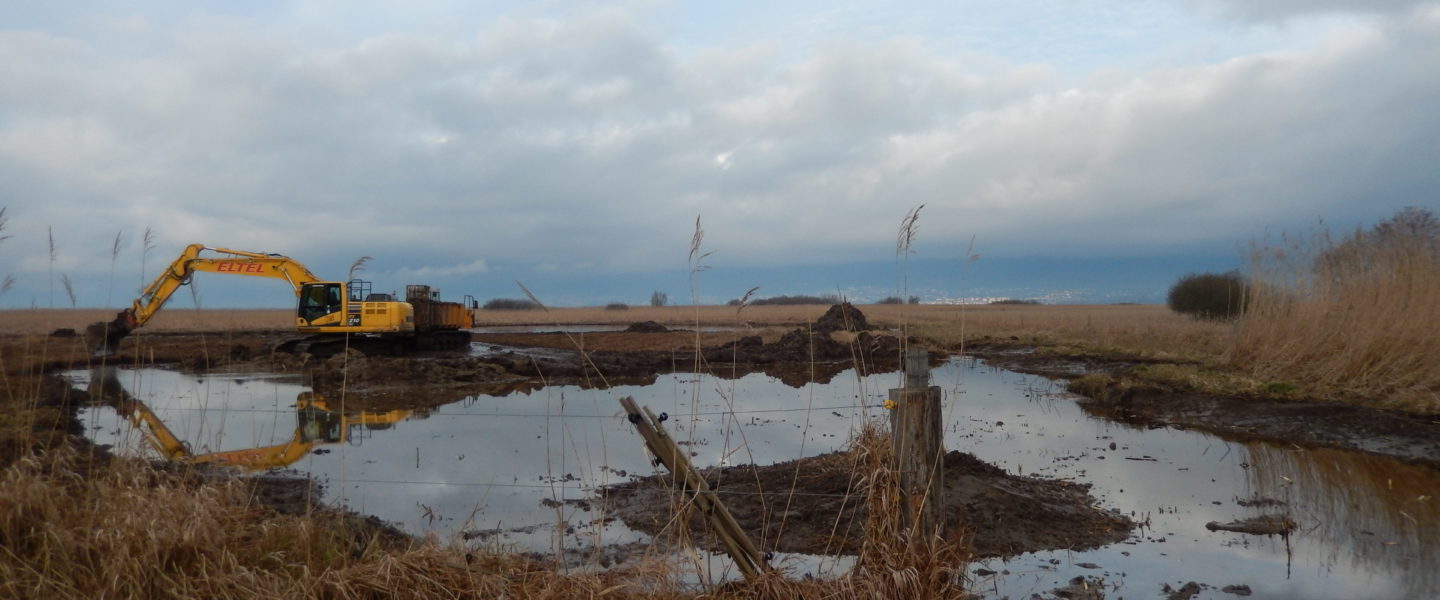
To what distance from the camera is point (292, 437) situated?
10.9 metres

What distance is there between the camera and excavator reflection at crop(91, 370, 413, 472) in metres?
8.82

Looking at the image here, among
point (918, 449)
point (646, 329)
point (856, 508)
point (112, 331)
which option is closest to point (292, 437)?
point (856, 508)

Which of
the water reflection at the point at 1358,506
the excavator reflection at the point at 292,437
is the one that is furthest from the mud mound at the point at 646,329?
the water reflection at the point at 1358,506

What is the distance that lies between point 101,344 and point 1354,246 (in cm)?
2857

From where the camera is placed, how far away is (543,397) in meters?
15.6

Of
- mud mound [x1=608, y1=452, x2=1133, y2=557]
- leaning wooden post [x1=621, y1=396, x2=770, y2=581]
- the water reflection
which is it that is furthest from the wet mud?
leaning wooden post [x1=621, y1=396, x2=770, y2=581]

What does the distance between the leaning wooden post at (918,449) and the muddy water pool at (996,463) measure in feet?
2.54

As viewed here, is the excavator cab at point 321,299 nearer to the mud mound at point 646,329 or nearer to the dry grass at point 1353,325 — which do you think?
the mud mound at point 646,329

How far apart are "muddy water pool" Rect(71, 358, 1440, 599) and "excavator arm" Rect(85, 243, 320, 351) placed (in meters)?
9.12

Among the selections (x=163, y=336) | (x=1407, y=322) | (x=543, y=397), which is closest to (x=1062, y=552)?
(x=1407, y=322)

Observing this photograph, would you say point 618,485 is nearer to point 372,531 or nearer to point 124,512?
point 372,531

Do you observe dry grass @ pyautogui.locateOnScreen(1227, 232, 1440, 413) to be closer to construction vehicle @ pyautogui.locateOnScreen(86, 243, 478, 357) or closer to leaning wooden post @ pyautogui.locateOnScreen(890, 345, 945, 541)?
leaning wooden post @ pyautogui.locateOnScreen(890, 345, 945, 541)

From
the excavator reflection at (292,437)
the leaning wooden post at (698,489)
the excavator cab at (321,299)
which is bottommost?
the excavator reflection at (292,437)

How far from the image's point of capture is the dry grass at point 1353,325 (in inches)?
467
